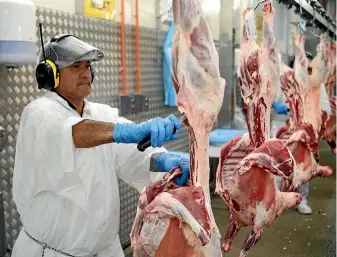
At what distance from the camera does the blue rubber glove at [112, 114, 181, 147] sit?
1.61 metres

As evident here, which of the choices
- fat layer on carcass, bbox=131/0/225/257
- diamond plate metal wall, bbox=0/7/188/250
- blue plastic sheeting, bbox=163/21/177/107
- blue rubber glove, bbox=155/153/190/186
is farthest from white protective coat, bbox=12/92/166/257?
blue plastic sheeting, bbox=163/21/177/107

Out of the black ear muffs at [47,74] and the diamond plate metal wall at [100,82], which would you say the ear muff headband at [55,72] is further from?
the diamond plate metal wall at [100,82]

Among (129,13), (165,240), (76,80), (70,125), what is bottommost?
(165,240)

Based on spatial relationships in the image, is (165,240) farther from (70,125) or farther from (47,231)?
(47,231)

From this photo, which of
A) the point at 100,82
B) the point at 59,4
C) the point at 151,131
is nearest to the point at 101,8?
the point at 59,4

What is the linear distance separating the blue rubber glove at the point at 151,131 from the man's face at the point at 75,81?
23.8 inches

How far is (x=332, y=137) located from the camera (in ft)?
14.1

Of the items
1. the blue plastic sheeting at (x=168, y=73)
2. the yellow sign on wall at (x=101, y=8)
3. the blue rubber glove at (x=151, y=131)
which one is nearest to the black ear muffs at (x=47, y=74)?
the blue rubber glove at (x=151, y=131)

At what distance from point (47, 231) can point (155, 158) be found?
2.13 ft

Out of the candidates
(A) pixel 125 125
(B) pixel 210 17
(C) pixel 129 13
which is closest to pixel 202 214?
(A) pixel 125 125

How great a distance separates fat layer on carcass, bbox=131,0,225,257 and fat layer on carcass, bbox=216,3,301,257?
447 mm

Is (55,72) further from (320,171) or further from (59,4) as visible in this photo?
(320,171)

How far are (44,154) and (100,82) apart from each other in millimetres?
1440

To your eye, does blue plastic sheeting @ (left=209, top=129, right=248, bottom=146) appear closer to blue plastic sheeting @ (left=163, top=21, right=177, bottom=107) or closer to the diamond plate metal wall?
the diamond plate metal wall
